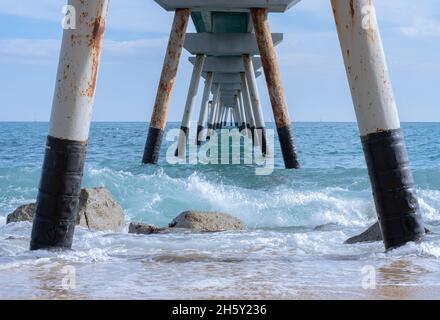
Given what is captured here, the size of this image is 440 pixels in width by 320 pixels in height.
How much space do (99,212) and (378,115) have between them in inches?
179

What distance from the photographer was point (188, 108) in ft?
87.8

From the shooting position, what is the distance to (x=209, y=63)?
34719 millimetres

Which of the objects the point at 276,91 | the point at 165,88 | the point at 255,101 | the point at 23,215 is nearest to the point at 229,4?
the point at 276,91

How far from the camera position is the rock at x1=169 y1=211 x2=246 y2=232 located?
8812 mm

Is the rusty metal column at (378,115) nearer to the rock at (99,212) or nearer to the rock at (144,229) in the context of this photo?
the rock at (144,229)

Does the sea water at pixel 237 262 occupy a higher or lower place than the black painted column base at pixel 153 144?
lower

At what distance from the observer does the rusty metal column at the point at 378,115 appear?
18.7ft

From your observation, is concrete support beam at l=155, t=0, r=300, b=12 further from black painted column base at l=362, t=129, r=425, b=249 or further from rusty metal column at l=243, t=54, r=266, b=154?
black painted column base at l=362, t=129, r=425, b=249

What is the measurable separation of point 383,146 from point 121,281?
7.69 feet

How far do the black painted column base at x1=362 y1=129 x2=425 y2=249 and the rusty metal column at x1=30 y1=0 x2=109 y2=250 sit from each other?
2286 millimetres

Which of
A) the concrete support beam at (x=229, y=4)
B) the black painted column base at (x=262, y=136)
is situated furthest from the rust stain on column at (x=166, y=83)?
the black painted column base at (x=262, y=136)

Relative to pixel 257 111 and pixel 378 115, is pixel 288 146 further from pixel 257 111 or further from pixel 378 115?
pixel 378 115

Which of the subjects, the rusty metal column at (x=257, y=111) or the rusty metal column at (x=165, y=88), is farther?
the rusty metal column at (x=257, y=111)

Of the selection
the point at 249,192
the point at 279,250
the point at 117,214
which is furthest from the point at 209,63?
the point at 279,250
